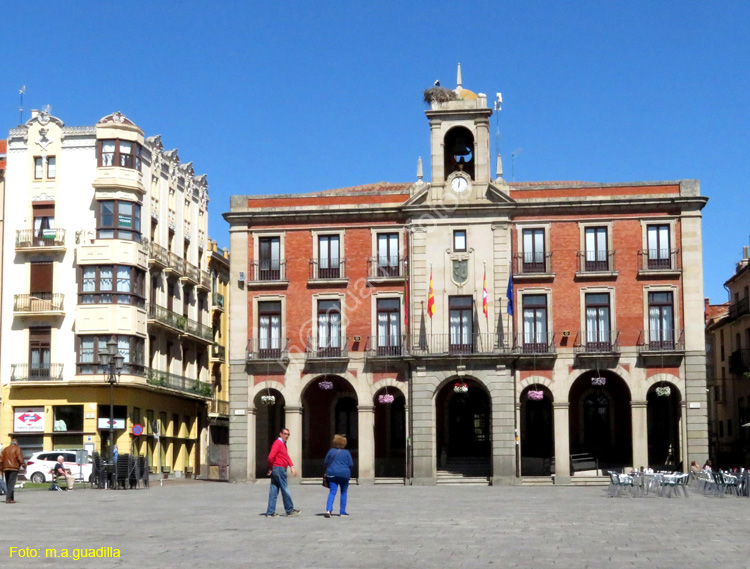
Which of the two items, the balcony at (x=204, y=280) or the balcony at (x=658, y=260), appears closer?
the balcony at (x=658, y=260)

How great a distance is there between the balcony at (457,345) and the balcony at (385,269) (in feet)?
10.2

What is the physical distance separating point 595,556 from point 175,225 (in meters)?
54.0

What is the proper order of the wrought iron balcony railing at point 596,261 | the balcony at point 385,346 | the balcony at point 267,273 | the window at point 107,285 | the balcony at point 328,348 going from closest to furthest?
the wrought iron balcony railing at point 596,261 < the balcony at point 385,346 < the balcony at point 328,348 < the balcony at point 267,273 < the window at point 107,285

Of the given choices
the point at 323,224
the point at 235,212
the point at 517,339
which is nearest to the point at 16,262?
the point at 235,212

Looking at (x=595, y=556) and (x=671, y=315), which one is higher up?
(x=671, y=315)

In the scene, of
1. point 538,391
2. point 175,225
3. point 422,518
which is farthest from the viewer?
point 175,225

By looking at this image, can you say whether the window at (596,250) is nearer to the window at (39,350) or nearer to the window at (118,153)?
the window at (118,153)

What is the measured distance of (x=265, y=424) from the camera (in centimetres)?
5788

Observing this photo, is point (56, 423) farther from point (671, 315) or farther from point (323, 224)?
point (671, 315)

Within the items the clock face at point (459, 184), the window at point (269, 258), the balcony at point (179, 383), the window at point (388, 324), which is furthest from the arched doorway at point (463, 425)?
the balcony at point (179, 383)

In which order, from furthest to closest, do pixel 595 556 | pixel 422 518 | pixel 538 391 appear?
pixel 538 391
pixel 422 518
pixel 595 556

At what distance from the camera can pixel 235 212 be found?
184 ft

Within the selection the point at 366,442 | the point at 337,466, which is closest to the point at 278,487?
the point at 337,466

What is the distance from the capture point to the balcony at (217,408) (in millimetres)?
76188
